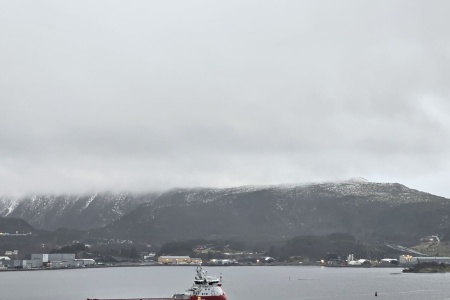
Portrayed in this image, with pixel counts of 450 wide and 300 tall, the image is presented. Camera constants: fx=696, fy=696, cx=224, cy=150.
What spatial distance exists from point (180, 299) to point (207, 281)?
30.2 feet

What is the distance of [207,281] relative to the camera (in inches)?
6324

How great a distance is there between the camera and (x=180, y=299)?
165 meters
